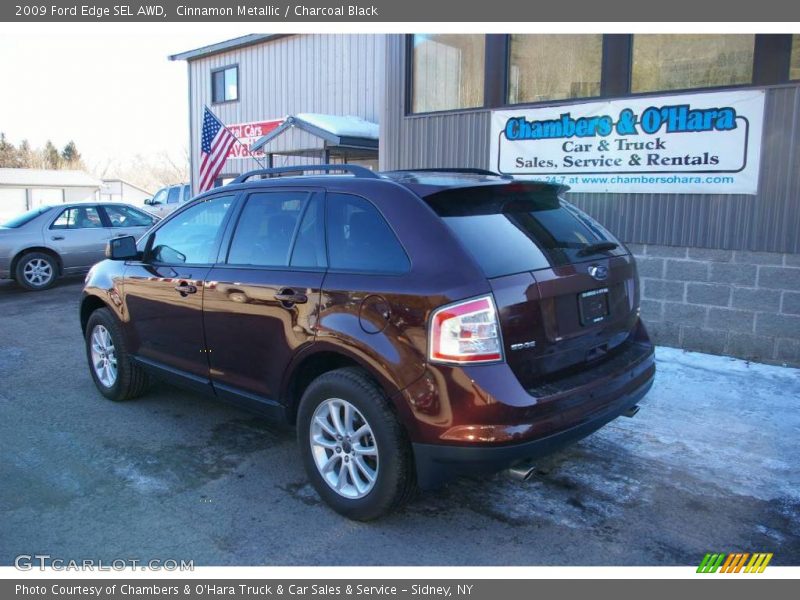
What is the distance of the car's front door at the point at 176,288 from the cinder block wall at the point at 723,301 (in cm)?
470

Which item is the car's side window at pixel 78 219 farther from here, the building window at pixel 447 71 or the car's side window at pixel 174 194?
the car's side window at pixel 174 194

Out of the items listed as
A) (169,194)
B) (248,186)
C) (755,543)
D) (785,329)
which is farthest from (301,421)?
(169,194)

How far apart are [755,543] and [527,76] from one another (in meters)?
6.15

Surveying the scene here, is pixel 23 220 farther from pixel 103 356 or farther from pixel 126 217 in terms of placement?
pixel 103 356

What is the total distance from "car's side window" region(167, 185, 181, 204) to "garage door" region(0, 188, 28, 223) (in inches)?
1155

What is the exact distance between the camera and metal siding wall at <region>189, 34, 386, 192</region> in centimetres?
1488

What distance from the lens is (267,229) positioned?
161 inches

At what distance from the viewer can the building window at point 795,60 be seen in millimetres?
6199

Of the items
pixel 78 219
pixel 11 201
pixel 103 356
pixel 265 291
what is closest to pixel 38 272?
pixel 78 219

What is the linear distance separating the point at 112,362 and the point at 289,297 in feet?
8.25

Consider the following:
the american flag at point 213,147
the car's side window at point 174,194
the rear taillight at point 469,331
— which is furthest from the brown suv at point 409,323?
the car's side window at point 174,194

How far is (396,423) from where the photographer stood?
3211 mm

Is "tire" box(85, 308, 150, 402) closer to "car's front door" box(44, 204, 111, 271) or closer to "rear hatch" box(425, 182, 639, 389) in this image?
"rear hatch" box(425, 182, 639, 389)

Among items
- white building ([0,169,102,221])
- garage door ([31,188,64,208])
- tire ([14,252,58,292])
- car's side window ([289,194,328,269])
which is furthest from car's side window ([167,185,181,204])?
garage door ([31,188,64,208])
